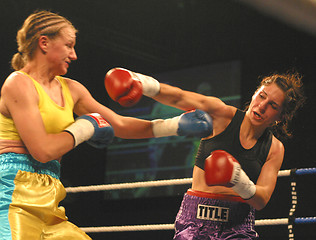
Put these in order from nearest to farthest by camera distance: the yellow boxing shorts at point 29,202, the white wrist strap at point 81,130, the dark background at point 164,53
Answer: the yellow boxing shorts at point 29,202, the white wrist strap at point 81,130, the dark background at point 164,53

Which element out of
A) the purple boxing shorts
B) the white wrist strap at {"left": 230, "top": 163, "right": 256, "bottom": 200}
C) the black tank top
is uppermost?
the black tank top

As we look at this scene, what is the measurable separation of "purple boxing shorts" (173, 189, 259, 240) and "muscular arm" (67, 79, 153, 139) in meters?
0.36

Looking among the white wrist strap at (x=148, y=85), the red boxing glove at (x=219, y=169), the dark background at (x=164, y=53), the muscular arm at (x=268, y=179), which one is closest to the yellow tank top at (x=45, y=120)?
the white wrist strap at (x=148, y=85)

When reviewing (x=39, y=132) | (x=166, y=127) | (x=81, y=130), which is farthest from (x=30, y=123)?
(x=166, y=127)

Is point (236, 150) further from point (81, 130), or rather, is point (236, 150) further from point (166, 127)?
point (81, 130)

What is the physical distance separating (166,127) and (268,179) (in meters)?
0.51

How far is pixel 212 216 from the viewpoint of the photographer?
1.95 m

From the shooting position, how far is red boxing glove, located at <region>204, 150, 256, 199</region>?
5.91 feet

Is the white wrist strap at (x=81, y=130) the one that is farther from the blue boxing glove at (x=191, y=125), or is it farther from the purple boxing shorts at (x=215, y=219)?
the purple boxing shorts at (x=215, y=219)

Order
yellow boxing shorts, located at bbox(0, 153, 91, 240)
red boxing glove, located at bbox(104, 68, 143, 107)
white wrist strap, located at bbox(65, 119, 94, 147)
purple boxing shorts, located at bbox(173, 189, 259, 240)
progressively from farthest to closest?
1. purple boxing shorts, located at bbox(173, 189, 259, 240)
2. red boxing glove, located at bbox(104, 68, 143, 107)
3. white wrist strap, located at bbox(65, 119, 94, 147)
4. yellow boxing shorts, located at bbox(0, 153, 91, 240)

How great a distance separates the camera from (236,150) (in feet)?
6.64

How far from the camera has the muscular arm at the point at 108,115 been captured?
1800 mm

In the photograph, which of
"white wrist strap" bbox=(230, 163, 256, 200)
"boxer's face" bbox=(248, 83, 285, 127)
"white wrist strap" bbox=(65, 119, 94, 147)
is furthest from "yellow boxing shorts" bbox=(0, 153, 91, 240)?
"boxer's face" bbox=(248, 83, 285, 127)

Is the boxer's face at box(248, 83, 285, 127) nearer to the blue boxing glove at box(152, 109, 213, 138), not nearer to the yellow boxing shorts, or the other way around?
the blue boxing glove at box(152, 109, 213, 138)
